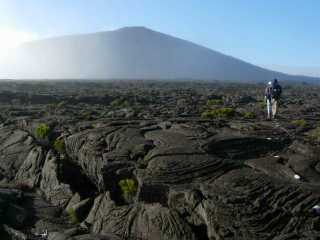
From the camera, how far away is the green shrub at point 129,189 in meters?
20.8

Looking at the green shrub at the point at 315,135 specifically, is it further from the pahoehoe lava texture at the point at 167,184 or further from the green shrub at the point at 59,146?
the green shrub at the point at 59,146

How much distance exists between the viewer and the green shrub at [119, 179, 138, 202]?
20781 millimetres

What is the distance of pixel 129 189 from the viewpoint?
20891 millimetres

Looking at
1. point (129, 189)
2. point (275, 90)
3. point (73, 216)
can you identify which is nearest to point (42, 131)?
point (73, 216)

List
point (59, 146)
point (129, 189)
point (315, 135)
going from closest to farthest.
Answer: point (129, 189), point (315, 135), point (59, 146)

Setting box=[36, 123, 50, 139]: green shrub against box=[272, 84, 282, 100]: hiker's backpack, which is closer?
box=[272, 84, 282, 100]: hiker's backpack

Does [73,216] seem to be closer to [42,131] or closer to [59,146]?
[59,146]

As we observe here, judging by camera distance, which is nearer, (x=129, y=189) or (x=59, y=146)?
(x=129, y=189)

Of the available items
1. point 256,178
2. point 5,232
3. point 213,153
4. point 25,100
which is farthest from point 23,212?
point 25,100

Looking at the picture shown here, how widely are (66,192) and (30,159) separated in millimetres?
5168

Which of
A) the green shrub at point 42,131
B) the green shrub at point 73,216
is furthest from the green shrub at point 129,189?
the green shrub at point 42,131

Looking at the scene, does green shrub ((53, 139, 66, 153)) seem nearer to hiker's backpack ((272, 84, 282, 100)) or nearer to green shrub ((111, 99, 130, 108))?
hiker's backpack ((272, 84, 282, 100))

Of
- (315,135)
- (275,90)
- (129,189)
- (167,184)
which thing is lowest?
(129,189)

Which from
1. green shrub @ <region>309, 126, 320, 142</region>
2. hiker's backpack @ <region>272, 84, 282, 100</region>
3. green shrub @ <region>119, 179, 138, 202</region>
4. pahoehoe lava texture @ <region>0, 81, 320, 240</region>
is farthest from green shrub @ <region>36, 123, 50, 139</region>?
green shrub @ <region>309, 126, 320, 142</region>
